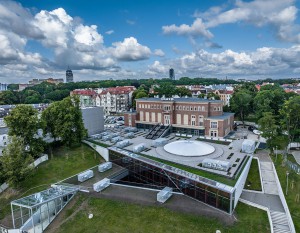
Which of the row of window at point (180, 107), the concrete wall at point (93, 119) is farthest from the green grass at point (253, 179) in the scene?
the concrete wall at point (93, 119)

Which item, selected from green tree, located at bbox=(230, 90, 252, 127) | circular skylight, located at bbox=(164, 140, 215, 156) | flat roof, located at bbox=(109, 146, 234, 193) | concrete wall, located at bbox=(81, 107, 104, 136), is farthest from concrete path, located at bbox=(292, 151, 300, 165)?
concrete wall, located at bbox=(81, 107, 104, 136)

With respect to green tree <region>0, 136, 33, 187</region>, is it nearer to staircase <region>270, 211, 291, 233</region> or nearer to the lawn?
the lawn

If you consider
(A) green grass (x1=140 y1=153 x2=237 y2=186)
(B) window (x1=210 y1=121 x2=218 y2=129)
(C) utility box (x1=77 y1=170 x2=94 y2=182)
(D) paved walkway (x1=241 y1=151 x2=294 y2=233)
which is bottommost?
(D) paved walkway (x1=241 y1=151 x2=294 y2=233)

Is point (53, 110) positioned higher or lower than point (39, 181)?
higher

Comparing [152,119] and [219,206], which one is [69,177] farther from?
[152,119]

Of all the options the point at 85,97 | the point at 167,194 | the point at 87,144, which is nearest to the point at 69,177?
the point at 87,144
